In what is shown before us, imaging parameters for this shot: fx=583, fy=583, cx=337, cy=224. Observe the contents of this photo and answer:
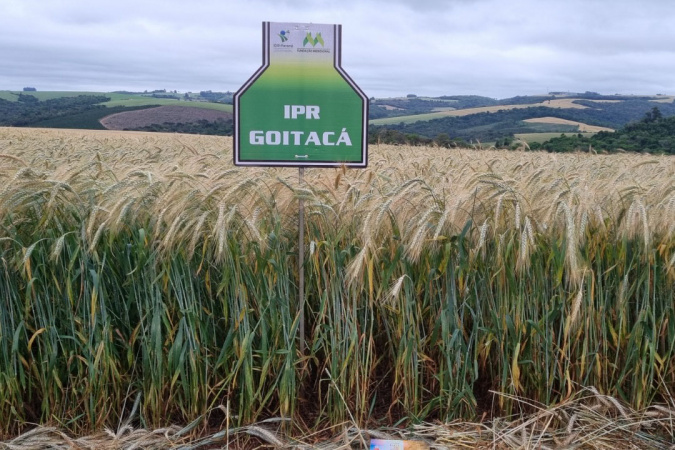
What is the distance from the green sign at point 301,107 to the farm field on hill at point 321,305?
20 cm

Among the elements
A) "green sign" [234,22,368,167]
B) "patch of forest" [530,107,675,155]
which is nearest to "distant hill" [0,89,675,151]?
"patch of forest" [530,107,675,155]

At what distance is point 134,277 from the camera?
281 cm

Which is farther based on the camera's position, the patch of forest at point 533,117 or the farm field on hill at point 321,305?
the patch of forest at point 533,117

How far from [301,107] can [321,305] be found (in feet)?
3.58

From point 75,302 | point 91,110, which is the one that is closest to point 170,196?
point 75,302

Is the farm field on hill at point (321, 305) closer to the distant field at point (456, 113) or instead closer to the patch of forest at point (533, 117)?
the patch of forest at point (533, 117)

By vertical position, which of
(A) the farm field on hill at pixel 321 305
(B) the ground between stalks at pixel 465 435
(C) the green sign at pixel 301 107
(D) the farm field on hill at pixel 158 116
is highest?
(D) the farm field on hill at pixel 158 116

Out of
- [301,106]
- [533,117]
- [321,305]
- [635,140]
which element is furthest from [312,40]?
[533,117]

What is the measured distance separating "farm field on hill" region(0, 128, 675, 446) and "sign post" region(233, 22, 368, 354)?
21 centimetres

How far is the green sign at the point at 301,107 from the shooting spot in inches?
124

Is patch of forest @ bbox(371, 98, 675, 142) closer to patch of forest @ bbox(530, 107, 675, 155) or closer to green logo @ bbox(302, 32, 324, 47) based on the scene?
patch of forest @ bbox(530, 107, 675, 155)

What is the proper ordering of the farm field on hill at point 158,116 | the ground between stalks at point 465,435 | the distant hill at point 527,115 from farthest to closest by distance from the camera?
1. the farm field on hill at point 158,116
2. the distant hill at point 527,115
3. the ground between stalks at point 465,435

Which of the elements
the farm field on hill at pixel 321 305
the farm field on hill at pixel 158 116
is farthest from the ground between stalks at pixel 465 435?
the farm field on hill at pixel 158 116

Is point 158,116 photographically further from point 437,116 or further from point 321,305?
point 321,305
